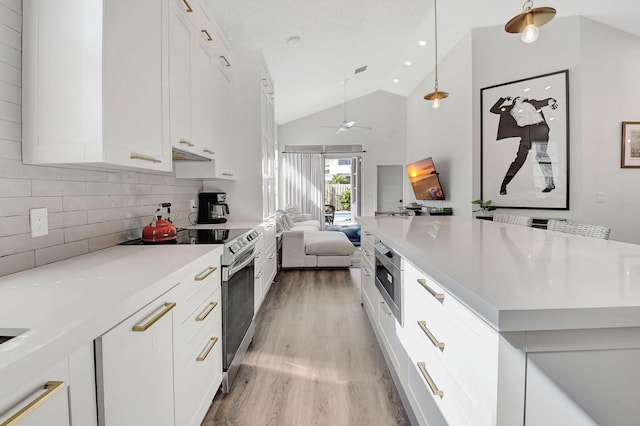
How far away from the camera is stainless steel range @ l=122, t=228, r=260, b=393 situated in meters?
1.88

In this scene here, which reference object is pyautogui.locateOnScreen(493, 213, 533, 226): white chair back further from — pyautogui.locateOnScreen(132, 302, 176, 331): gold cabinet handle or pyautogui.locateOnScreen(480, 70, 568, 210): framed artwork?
pyautogui.locateOnScreen(132, 302, 176, 331): gold cabinet handle

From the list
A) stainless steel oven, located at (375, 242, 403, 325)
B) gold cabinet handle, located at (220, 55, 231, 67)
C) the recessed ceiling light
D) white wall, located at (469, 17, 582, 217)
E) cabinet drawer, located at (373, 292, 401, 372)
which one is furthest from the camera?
white wall, located at (469, 17, 582, 217)

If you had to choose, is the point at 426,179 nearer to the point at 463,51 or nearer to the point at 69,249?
the point at 463,51

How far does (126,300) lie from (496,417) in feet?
3.26

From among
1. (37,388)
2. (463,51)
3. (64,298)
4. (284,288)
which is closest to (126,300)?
(64,298)

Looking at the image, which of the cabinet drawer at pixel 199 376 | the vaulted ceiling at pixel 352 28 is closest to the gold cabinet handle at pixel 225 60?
the vaulted ceiling at pixel 352 28

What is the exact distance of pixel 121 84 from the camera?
1311 millimetres

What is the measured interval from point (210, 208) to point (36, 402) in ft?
8.51

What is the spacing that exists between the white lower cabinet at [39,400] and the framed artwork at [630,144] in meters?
5.51

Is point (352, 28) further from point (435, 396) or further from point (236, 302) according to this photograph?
point (435, 396)

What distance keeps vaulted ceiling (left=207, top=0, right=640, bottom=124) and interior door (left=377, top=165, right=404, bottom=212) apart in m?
2.59

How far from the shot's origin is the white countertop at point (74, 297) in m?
0.65

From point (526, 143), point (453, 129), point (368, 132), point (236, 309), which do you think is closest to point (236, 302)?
point (236, 309)

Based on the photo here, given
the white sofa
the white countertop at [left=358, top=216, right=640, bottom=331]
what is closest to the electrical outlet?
the white countertop at [left=358, top=216, right=640, bottom=331]
